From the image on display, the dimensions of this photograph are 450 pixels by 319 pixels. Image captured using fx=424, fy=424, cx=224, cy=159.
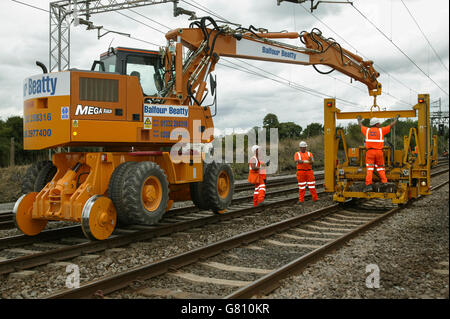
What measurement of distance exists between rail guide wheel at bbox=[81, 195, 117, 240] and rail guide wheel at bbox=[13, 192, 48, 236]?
4.52 feet

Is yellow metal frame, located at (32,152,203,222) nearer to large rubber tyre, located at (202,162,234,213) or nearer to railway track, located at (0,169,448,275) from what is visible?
railway track, located at (0,169,448,275)

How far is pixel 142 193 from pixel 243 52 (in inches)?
190

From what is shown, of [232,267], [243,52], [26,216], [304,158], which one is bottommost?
[232,267]

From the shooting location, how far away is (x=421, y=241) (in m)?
6.91

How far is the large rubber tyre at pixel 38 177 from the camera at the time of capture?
319 inches

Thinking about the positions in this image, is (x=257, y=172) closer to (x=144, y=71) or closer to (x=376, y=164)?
(x=376, y=164)

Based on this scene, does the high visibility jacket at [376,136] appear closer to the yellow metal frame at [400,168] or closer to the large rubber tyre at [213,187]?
the yellow metal frame at [400,168]

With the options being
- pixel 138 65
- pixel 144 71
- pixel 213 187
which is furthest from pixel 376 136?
pixel 138 65

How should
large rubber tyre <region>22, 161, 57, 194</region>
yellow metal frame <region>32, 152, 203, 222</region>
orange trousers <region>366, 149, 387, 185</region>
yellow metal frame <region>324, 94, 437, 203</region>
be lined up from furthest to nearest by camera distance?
yellow metal frame <region>324, 94, 437, 203</region> → orange trousers <region>366, 149, 387, 185</region> → large rubber tyre <region>22, 161, 57, 194</region> → yellow metal frame <region>32, 152, 203, 222</region>

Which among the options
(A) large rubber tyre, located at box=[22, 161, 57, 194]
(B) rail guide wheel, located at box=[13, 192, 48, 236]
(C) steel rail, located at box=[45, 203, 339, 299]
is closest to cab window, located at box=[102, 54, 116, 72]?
(A) large rubber tyre, located at box=[22, 161, 57, 194]

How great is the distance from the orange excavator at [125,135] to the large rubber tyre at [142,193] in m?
0.02

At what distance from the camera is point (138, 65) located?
8578 millimetres

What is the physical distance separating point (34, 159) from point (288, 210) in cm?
1418

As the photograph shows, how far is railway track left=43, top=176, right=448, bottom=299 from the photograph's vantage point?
471 cm
